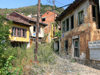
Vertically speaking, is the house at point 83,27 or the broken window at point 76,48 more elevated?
the house at point 83,27

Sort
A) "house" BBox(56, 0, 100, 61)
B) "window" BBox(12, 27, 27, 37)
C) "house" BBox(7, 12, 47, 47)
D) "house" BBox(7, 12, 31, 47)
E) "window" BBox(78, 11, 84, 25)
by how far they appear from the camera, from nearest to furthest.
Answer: "house" BBox(56, 0, 100, 61) < "window" BBox(78, 11, 84, 25) < "house" BBox(7, 12, 31, 47) < "house" BBox(7, 12, 47, 47) < "window" BBox(12, 27, 27, 37)

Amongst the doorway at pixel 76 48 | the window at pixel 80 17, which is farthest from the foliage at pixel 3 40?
the doorway at pixel 76 48

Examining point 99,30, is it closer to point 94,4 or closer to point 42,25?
point 94,4

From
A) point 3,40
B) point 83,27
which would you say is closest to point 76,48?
point 83,27

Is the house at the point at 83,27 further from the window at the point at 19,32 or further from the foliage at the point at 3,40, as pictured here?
the window at the point at 19,32

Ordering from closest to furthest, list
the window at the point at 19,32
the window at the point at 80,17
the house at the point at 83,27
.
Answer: the house at the point at 83,27 < the window at the point at 80,17 < the window at the point at 19,32

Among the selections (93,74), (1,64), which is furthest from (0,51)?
(93,74)

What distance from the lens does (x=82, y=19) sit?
33.5 ft

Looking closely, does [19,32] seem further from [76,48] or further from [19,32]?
[76,48]

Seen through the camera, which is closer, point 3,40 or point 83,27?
point 3,40

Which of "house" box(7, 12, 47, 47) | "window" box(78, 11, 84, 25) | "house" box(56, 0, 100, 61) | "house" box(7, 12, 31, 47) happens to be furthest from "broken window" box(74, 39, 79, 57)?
"house" box(7, 12, 31, 47)

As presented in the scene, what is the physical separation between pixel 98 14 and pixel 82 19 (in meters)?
1.37

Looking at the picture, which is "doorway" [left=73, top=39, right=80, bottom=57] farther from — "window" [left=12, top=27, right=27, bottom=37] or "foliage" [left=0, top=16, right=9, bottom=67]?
"window" [left=12, top=27, right=27, bottom=37]

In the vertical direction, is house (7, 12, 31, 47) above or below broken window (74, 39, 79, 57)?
above
